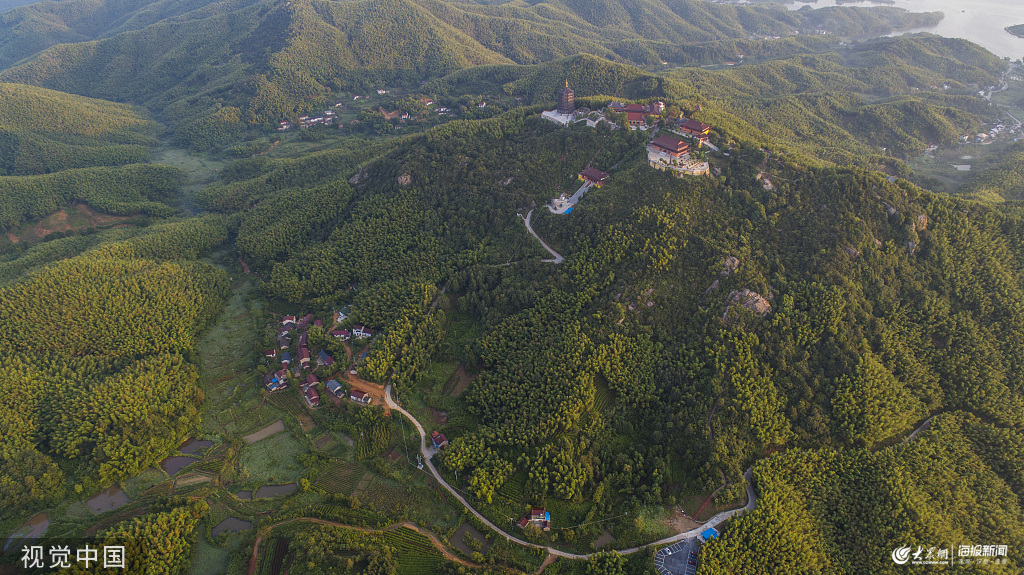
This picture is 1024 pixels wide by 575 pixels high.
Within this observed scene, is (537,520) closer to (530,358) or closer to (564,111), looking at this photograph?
(530,358)

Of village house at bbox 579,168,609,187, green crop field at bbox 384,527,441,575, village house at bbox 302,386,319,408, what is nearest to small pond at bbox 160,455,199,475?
village house at bbox 302,386,319,408

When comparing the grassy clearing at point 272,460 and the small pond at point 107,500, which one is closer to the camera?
the small pond at point 107,500

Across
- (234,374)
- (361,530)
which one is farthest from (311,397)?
(361,530)

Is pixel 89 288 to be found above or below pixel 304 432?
above

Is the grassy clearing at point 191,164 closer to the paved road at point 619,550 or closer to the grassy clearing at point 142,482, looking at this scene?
the grassy clearing at point 142,482

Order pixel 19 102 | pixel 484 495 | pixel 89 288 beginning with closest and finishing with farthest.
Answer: pixel 484 495 → pixel 89 288 → pixel 19 102

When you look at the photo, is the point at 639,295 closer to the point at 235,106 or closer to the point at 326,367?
the point at 326,367

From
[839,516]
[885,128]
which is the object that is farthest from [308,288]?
[885,128]

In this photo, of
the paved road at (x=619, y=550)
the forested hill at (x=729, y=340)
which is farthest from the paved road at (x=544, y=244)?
the paved road at (x=619, y=550)
